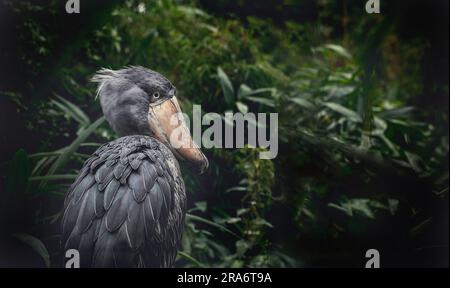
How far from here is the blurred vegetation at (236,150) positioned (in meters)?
1.93

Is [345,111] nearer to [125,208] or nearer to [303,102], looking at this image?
[303,102]

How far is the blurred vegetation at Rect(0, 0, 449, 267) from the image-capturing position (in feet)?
6.33

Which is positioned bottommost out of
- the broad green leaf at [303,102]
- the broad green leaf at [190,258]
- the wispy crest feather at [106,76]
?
the broad green leaf at [190,258]

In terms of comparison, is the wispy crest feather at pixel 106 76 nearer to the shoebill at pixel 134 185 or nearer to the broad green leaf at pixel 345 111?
the shoebill at pixel 134 185

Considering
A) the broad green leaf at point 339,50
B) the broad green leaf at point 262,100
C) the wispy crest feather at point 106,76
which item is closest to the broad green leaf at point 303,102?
the broad green leaf at point 262,100

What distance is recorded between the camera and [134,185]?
1.47 meters

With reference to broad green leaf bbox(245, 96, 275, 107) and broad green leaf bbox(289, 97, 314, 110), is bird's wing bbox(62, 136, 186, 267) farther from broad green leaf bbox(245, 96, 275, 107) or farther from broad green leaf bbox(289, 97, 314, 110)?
broad green leaf bbox(289, 97, 314, 110)

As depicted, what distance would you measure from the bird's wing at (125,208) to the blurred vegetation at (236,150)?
32 cm

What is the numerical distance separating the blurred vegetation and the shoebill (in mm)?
297

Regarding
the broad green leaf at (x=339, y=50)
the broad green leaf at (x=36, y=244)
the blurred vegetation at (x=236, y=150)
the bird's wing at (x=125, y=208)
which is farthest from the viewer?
the broad green leaf at (x=339, y=50)

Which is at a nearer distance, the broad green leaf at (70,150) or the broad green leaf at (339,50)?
the broad green leaf at (70,150)
